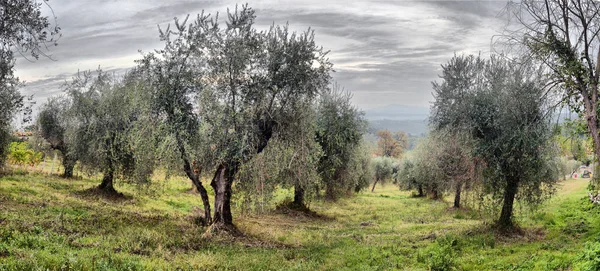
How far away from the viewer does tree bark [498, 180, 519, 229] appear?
20344mm

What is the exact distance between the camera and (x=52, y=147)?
127 ft

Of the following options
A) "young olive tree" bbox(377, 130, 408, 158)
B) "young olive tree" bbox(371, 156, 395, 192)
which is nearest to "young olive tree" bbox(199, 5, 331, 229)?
"young olive tree" bbox(371, 156, 395, 192)

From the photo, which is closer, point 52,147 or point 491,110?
point 491,110

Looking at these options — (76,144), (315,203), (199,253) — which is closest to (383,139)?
(315,203)

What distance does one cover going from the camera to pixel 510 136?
1916 cm

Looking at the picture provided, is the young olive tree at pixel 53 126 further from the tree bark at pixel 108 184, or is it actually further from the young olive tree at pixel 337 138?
the young olive tree at pixel 337 138

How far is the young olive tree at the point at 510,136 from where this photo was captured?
18.9 m

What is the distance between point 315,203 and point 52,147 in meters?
26.5

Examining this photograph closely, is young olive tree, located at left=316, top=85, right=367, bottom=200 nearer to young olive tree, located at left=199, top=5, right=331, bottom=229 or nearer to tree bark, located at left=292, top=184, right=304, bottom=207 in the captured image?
tree bark, located at left=292, top=184, right=304, bottom=207

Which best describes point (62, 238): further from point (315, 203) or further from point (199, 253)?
point (315, 203)

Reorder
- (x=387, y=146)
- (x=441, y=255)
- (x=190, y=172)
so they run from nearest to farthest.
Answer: (x=441, y=255) → (x=190, y=172) → (x=387, y=146)

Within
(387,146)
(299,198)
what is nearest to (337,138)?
(299,198)

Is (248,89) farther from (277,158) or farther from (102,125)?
(102,125)

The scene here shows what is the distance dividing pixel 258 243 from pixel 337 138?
14.3 m
